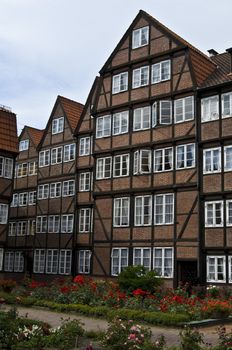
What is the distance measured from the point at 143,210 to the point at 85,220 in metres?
7.65

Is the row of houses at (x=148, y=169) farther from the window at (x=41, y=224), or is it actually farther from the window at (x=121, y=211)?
the window at (x=41, y=224)

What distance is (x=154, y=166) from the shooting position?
97.7ft

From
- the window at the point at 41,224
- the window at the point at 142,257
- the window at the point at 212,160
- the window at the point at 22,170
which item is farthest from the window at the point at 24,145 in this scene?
the window at the point at 212,160

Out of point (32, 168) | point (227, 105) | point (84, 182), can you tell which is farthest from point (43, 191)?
point (227, 105)

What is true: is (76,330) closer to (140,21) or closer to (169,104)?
(169,104)

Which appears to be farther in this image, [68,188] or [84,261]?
[68,188]

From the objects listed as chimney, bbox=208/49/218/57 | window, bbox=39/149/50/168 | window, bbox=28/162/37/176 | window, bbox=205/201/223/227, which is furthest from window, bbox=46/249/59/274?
chimney, bbox=208/49/218/57

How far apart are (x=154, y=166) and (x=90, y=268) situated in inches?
336

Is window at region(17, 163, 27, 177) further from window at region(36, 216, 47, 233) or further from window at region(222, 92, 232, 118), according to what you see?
window at region(222, 92, 232, 118)

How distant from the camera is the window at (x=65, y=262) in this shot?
122 feet

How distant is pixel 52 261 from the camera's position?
128 ft

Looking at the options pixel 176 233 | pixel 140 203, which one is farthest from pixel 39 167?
pixel 176 233

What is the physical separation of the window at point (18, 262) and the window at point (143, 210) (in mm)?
17709

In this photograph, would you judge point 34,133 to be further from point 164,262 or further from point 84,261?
point 164,262
